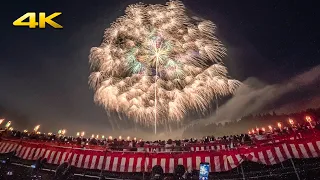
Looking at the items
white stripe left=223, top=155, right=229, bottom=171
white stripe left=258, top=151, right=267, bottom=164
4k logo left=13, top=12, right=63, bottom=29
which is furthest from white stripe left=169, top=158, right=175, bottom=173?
4k logo left=13, top=12, right=63, bottom=29

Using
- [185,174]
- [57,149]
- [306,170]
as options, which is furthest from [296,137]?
[57,149]

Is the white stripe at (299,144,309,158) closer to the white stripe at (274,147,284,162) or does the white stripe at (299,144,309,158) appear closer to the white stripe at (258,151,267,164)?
the white stripe at (274,147,284,162)

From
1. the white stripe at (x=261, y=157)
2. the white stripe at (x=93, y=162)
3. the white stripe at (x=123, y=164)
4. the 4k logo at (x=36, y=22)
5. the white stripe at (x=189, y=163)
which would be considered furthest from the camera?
the 4k logo at (x=36, y=22)

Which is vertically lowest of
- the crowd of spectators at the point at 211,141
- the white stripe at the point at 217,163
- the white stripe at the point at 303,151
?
the white stripe at the point at 217,163

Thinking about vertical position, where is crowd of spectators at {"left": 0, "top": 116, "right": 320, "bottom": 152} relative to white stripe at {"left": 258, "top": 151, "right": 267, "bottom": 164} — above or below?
above

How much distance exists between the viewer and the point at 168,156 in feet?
48.6

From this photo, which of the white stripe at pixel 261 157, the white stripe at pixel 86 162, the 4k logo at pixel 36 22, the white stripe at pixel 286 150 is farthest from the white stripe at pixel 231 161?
the 4k logo at pixel 36 22

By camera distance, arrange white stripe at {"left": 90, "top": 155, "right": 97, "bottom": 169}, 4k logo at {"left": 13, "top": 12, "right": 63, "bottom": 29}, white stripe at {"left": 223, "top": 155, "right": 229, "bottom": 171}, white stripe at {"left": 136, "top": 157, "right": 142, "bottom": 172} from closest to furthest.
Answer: white stripe at {"left": 223, "top": 155, "right": 229, "bottom": 171}, white stripe at {"left": 136, "top": 157, "right": 142, "bottom": 172}, white stripe at {"left": 90, "top": 155, "right": 97, "bottom": 169}, 4k logo at {"left": 13, "top": 12, "right": 63, "bottom": 29}

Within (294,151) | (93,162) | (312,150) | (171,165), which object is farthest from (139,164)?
(312,150)

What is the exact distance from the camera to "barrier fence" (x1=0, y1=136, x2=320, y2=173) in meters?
12.6

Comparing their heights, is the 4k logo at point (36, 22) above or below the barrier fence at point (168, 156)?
above

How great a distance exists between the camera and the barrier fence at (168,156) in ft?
41.5

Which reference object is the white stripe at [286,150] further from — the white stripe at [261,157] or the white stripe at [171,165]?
the white stripe at [171,165]

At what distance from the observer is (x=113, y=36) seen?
2097 cm
